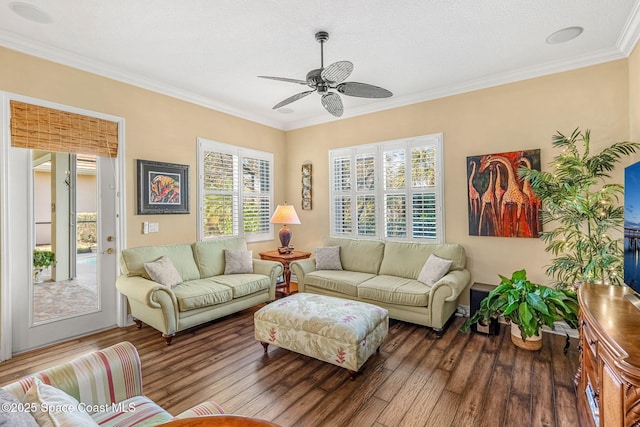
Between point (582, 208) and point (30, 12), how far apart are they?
5084 millimetres

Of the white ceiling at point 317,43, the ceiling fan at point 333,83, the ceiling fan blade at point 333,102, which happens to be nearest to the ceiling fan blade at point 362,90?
the ceiling fan at point 333,83

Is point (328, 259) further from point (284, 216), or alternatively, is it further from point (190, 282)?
point (190, 282)

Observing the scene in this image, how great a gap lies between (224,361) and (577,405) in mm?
2787

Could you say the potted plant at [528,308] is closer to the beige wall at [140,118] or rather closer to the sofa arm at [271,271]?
the sofa arm at [271,271]

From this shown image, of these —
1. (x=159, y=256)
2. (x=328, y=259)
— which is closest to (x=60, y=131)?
(x=159, y=256)

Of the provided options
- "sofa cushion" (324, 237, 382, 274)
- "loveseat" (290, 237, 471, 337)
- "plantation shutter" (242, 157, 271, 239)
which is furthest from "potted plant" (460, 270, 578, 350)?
"plantation shutter" (242, 157, 271, 239)

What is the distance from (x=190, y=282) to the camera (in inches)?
148

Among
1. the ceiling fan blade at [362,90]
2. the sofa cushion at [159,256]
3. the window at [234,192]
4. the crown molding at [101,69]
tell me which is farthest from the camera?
the window at [234,192]

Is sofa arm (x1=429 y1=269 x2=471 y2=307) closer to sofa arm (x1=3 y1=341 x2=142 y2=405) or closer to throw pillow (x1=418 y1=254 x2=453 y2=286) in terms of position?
throw pillow (x1=418 y1=254 x2=453 y2=286)

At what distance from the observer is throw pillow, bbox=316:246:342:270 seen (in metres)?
4.53

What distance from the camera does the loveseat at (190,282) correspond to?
313 cm

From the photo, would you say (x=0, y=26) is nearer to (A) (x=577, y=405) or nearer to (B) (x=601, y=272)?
(A) (x=577, y=405)

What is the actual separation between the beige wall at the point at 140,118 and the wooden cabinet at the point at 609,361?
4.31 m

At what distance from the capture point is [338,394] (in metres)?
2.30
